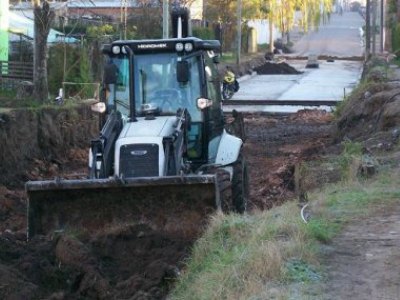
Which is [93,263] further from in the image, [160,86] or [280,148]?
[280,148]

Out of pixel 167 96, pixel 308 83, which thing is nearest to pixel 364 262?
pixel 167 96

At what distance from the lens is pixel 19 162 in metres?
19.1

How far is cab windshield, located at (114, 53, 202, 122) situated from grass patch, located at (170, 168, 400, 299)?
225 cm

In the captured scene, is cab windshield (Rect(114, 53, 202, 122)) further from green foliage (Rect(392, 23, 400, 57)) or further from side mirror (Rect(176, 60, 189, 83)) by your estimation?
green foliage (Rect(392, 23, 400, 57))

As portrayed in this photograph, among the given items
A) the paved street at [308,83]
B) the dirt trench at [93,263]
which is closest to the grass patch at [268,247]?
the dirt trench at [93,263]

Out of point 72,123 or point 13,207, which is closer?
point 13,207

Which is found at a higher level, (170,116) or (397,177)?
(170,116)

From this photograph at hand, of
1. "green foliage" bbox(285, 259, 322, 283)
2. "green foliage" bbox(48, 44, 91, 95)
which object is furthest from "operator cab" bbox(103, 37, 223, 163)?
"green foliage" bbox(48, 44, 91, 95)

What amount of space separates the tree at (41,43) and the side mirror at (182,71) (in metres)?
13.5

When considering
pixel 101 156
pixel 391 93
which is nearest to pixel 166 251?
pixel 101 156

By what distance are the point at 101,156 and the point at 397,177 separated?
403cm

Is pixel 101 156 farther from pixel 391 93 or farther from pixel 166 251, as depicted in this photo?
pixel 391 93

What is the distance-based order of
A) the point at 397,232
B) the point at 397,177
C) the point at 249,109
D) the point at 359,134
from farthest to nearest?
the point at 249,109, the point at 359,134, the point at 397,177, the point at 397,232

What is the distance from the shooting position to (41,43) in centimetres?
2530
